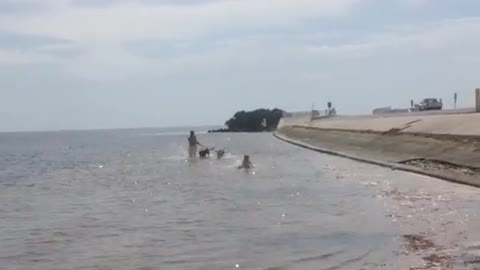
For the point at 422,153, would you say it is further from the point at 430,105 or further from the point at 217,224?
the point at 430,105

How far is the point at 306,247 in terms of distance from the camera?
14.9 m

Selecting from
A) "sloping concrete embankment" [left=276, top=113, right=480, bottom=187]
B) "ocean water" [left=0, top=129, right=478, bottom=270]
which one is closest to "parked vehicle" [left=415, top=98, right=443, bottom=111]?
"sloping concrete embankment" [left=276, top=113, right=480, bottom=187]

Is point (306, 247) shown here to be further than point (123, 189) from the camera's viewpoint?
No

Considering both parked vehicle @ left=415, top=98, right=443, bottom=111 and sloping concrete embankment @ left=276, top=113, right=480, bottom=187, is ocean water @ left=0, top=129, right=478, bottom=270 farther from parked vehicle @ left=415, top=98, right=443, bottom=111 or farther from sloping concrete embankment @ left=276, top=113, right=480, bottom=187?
parked vehicle @ left=415, top=98, right=443, bottom=111

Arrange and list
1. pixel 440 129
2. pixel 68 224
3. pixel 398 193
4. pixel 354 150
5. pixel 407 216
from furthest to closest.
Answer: pixel 354 150 → pixel 440 129 → pixel 398 193 → pixel 68 224 → pixel 407 216

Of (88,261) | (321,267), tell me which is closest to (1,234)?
(88,261)

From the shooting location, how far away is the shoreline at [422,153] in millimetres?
28578

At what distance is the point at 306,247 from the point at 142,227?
5306 mm

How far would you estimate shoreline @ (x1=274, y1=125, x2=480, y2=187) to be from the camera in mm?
28578

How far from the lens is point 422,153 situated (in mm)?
37812

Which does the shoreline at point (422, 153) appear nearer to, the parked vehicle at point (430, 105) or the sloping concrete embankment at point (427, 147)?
the sloping concrete embankment at point (427, 147)

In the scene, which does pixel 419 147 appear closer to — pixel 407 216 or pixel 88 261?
pixel 407 216

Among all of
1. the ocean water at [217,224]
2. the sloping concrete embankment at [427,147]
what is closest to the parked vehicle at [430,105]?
the sloping concrete embankment at [427,147]

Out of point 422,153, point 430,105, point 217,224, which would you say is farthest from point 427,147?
point 430,105
